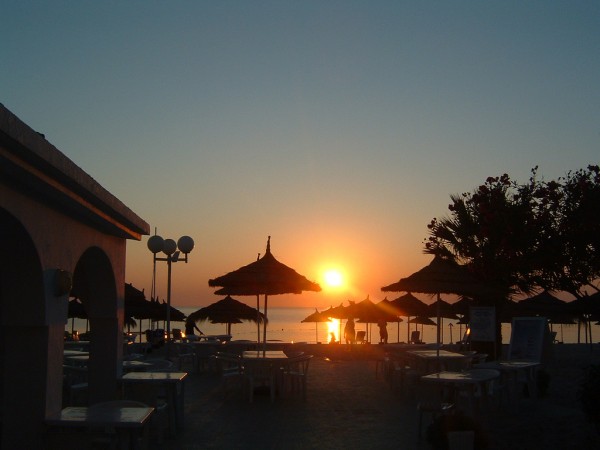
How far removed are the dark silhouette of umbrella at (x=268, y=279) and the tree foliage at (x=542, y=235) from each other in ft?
13.5

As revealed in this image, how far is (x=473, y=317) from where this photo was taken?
17906 millimetres

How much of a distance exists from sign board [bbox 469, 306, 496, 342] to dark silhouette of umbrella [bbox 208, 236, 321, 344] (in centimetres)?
574

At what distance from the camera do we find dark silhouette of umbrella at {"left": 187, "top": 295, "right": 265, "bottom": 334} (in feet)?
74.7

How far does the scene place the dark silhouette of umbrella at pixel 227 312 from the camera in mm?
22766

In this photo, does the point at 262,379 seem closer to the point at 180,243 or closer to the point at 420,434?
the point at 180,243

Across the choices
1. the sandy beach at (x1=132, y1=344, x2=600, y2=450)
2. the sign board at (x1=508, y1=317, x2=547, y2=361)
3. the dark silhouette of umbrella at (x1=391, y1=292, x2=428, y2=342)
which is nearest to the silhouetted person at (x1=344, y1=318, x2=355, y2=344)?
the dark silhouette of umbrella at (x1=391, y1=292, x2=428, y2=342)

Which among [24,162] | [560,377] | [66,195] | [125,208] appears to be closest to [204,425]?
[125,208]

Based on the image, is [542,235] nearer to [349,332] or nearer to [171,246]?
[171,246]

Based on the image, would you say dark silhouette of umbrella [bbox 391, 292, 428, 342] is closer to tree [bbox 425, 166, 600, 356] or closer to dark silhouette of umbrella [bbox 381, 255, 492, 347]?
tree [bbox 425, 166, 600, 356]

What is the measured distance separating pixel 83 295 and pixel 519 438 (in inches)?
226

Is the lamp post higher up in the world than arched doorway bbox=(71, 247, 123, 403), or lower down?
higher up

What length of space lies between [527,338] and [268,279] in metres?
6.98

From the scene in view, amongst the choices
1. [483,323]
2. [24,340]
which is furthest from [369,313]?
[24,340]

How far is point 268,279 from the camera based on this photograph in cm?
1274
